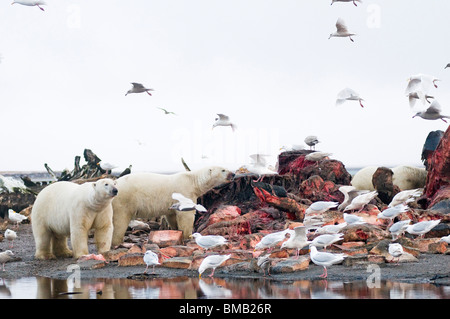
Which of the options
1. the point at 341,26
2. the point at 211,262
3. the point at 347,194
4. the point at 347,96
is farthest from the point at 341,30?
the point at 211,262

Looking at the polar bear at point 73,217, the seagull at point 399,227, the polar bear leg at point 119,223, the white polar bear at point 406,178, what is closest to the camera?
the seagull at point 399,227

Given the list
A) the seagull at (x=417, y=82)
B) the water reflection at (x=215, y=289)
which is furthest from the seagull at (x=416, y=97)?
the water reflection at (x=215, y=289)

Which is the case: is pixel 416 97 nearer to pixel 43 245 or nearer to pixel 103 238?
pixel 103 238

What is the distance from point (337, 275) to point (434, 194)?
5.23 metres

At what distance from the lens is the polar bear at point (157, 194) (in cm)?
1259

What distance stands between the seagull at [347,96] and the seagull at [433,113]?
1.12m

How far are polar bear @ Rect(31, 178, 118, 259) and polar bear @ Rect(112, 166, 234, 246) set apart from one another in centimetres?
110

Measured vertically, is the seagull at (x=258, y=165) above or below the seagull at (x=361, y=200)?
Result: above

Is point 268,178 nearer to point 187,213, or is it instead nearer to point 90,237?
point 187,213

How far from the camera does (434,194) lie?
1341 centimetres

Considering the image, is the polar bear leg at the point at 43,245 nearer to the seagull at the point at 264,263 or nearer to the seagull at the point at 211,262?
the seagull at the point at 211,262

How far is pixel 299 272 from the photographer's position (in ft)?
29.7
